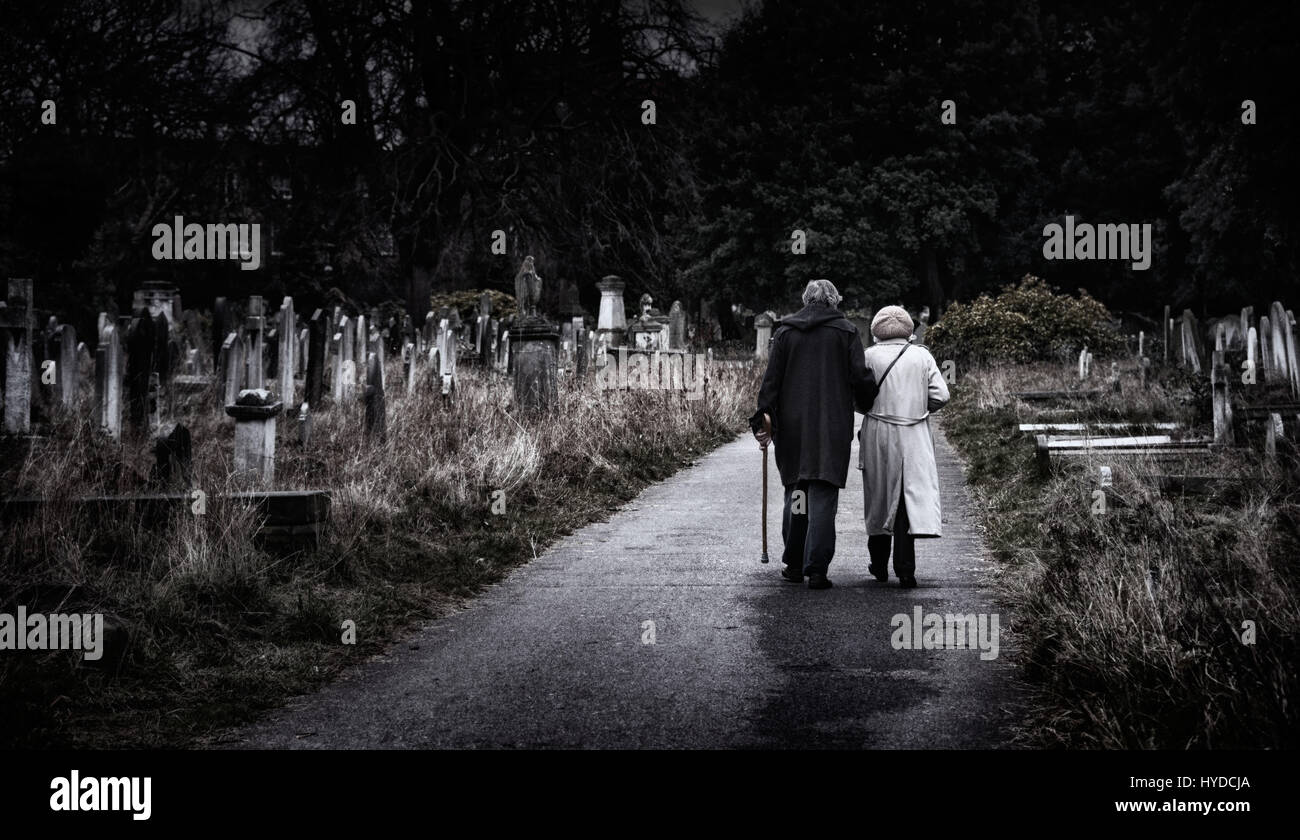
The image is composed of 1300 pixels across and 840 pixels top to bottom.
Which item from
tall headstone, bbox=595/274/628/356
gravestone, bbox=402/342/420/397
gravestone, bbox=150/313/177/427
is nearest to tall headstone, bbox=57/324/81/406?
gravestone, bbox=150/313/177/427

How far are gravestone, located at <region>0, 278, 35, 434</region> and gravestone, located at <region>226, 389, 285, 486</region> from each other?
2.60 meters

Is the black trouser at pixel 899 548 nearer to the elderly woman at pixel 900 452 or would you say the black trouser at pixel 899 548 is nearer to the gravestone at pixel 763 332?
the elderly woman at pixel 900 452

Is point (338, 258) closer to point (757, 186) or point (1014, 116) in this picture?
point (757, 186)

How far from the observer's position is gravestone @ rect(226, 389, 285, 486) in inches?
310

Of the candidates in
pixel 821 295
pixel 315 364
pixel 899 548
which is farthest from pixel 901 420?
pixel 315 364

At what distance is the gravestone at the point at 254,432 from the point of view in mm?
7863

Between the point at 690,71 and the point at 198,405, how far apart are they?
49.4 feet

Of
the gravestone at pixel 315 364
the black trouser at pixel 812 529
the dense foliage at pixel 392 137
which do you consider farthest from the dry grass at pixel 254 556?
the dense foliage at pixel 392 137

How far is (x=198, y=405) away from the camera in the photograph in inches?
512

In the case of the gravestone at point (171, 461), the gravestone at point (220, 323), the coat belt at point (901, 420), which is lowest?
the gravestone at point (171, 461)

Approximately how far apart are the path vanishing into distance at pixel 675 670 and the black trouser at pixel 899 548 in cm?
14

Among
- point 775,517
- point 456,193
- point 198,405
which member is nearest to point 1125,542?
point 775,517

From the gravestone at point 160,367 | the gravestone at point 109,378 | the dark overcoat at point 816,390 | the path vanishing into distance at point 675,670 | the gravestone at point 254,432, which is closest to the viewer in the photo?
the path vanishing into distance at point 675,670

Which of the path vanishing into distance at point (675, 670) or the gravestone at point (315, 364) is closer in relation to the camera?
the path vanishing into distance at point (675, 670)
